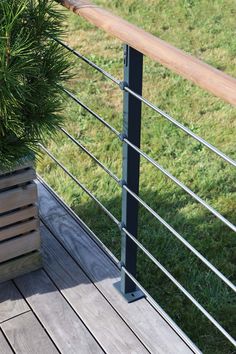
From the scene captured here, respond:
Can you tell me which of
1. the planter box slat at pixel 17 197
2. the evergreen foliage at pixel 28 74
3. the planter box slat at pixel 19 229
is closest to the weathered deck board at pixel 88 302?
the planter box slat at pixel 19 229

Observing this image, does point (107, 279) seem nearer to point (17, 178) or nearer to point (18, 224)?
point (18, 224)

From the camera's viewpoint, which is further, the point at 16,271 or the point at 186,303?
the point at 186,303

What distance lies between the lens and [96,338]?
2.31 meters

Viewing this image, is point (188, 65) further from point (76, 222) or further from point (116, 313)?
point (76, 222)

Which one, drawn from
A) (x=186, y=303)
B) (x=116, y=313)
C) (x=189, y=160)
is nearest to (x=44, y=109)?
(x=116, y=313)

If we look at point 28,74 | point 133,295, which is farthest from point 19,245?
point 28,74

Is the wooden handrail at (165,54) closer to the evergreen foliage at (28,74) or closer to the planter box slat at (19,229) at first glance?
the evergreen foliage at (28,74)

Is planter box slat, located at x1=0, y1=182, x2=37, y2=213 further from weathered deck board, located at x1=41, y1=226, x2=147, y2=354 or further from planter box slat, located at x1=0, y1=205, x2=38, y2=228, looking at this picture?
weathered deck board, located at x1=41, y1=226, x2=147, y2=354

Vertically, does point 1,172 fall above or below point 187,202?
above

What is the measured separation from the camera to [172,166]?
3.95 m

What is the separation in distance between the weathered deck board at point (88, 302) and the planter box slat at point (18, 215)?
30cm

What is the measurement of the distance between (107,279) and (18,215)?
0.48 meters

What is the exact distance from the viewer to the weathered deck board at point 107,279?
2.31 meters

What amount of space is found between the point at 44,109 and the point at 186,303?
4.13 feet
